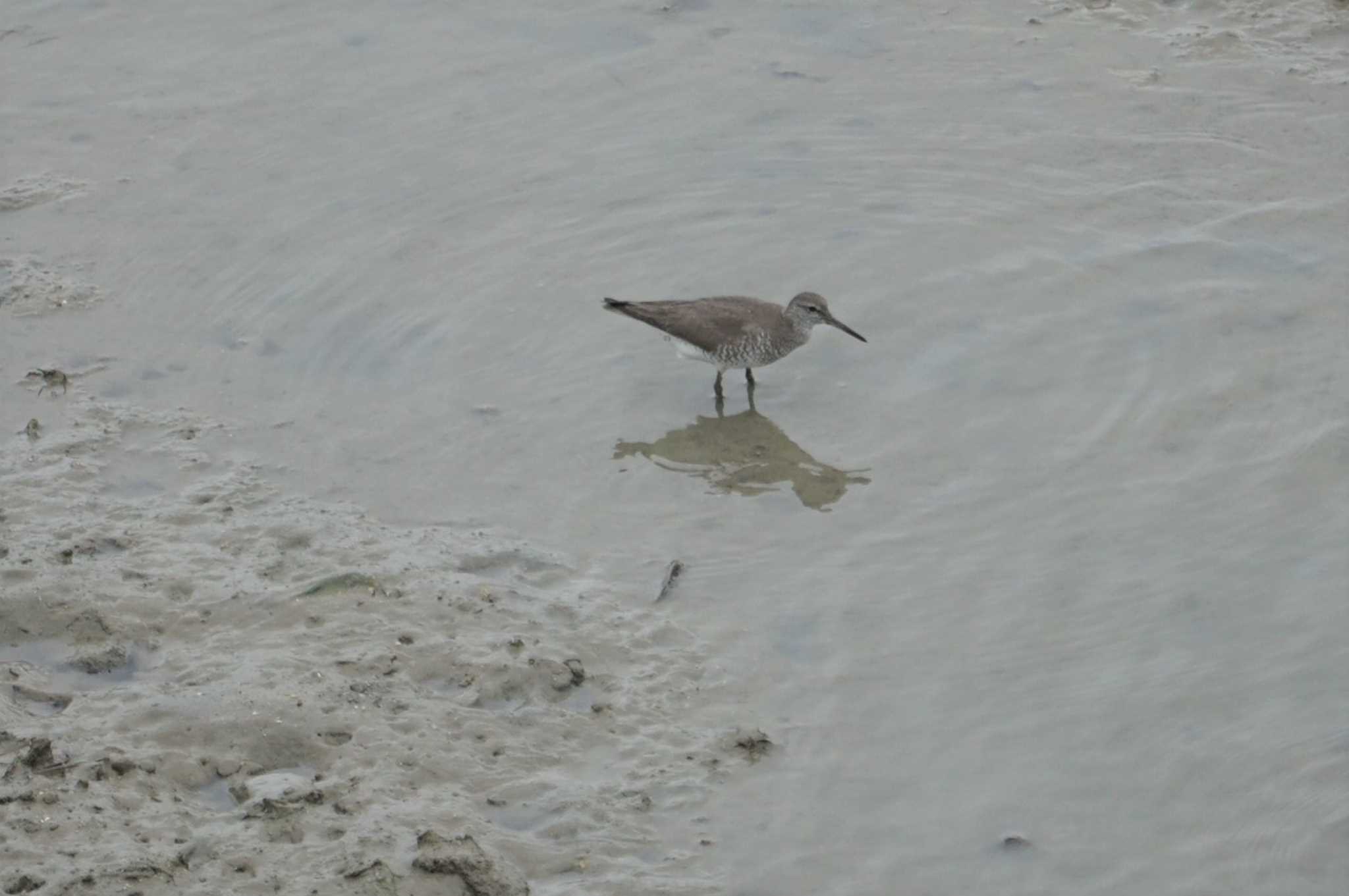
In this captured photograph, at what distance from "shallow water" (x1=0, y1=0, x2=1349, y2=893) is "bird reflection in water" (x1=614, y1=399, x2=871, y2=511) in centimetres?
4

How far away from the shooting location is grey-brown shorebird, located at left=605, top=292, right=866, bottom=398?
9805 mm

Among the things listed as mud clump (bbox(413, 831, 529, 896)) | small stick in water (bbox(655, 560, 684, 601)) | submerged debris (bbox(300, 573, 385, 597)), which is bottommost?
small stick in water (bbox(655, 560, 684, 601))

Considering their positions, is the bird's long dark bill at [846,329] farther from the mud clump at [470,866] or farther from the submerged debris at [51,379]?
the mud clump at [470,866]

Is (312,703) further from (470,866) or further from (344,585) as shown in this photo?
(470,866)

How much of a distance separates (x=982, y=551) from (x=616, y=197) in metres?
4.27

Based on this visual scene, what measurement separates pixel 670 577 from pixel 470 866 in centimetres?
238

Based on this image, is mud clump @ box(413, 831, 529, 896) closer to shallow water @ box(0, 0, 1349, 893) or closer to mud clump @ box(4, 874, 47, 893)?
shallow water @ box(0, 0, 1349, 893)

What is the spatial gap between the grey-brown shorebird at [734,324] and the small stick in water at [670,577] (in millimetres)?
1778

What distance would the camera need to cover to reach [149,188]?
39.1 ft

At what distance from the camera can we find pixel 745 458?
379 inches

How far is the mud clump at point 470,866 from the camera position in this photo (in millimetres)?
6121

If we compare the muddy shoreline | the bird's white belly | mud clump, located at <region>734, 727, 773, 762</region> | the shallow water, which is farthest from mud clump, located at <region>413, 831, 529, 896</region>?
the bird's white belly

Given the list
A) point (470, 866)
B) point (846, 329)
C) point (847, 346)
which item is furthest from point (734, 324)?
point (470, 866)

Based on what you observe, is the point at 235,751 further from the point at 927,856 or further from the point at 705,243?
the point at 705,243
